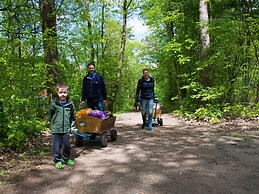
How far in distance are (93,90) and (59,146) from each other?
260 cm

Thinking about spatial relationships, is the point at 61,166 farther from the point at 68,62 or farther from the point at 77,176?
the point at 68,62

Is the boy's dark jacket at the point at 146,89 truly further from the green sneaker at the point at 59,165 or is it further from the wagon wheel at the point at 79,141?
the green sneaker at the point at 59,165

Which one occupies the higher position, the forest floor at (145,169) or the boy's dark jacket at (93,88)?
the boy's dark jacket at (93,88)

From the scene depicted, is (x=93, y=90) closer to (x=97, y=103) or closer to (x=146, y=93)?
(x=97, y=103)

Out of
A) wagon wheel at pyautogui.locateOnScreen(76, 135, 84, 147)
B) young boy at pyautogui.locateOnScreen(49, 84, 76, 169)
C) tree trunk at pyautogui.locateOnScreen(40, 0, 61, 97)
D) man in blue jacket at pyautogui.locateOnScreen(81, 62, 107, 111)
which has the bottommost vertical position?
wagon wheel at pyautogui.locateOnScreen(76, 135, 84, 147)

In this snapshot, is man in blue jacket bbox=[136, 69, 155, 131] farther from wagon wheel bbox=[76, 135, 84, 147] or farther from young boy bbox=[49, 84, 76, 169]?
young boy bbox=[49, 84, 76, 169]

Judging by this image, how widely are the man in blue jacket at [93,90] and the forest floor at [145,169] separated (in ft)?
3.76

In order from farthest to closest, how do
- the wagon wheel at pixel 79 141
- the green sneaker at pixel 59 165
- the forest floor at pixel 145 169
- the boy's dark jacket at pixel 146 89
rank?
the boy's dark jacket at pixel 146 89 < the wagon wheel at pixel 79 141 < the green sneaker at pixel 59 165 < the forest floor at pixel 145 169

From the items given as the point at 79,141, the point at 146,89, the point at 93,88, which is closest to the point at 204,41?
the point at 146,89

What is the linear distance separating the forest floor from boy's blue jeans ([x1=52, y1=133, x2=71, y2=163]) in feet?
0.75

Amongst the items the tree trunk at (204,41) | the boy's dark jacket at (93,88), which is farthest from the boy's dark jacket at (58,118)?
the tree trunk at (204,41)

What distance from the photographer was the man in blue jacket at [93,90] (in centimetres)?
746

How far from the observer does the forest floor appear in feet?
12.9

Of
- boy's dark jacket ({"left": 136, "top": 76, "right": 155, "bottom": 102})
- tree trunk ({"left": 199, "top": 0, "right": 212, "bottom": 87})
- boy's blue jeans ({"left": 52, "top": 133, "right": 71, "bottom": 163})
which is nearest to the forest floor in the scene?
boy's blue jeans ({"left": 52, "top": 133, "right": 71, "bottom": 163})
